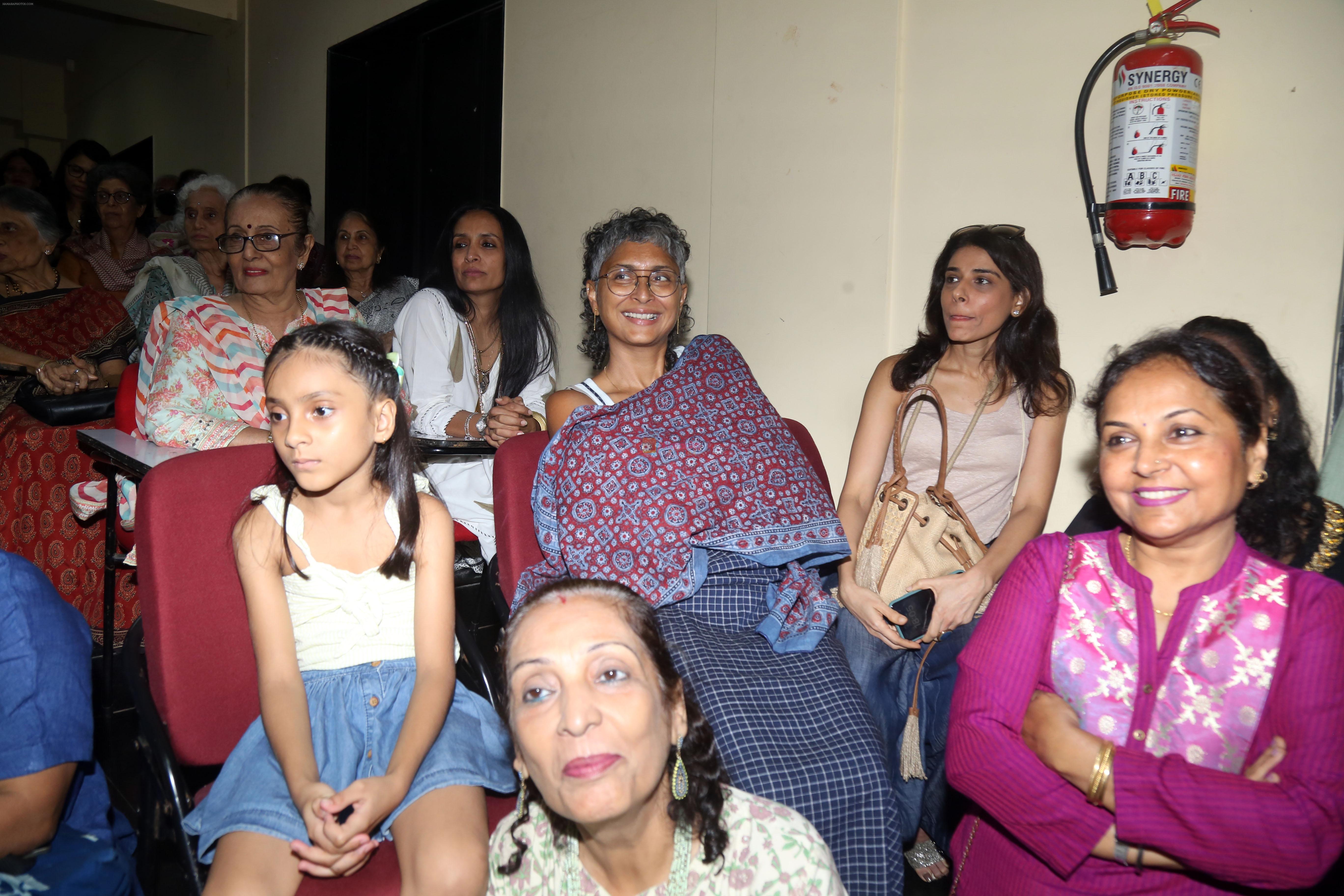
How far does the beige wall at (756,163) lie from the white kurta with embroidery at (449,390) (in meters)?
0.80

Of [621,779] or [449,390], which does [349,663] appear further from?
[449,390]

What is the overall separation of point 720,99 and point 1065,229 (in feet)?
4.80

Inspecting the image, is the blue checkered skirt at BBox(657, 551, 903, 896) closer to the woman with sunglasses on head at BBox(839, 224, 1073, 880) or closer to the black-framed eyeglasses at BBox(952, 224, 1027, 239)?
the woman with sunglasses on head at BBox(839, 224, 1073, 880)

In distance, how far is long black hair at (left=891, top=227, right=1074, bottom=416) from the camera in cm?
247

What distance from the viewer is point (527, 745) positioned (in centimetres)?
119

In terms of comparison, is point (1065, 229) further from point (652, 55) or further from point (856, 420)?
point (652, 55)

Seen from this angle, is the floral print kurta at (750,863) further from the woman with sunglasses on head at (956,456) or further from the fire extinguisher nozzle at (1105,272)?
the fire extinguisher nozzle at (1105,272)

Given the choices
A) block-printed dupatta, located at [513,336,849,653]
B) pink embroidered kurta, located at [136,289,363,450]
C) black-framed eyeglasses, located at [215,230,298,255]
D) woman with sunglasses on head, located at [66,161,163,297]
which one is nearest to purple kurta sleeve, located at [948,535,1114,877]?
block-printed dupatta, located at [513,336,849,653]

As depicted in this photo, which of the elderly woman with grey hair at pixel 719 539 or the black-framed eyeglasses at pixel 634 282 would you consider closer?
the elderly woman with grey hair at pixel 719 539

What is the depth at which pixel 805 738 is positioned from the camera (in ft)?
5.71

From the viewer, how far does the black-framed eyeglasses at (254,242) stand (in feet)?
8.95

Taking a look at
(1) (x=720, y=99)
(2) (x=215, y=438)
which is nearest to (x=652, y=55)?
(1) (x=720, y=99)

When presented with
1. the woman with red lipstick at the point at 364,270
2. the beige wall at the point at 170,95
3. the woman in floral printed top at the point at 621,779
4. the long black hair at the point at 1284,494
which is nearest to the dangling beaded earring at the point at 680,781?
the woman in floral printed top at the point at 621,779

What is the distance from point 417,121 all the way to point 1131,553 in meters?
5.09
